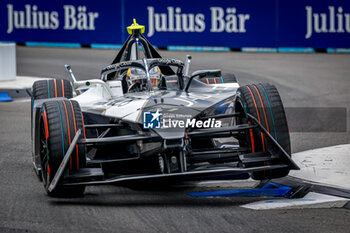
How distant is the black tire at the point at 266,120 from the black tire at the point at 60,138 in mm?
1609

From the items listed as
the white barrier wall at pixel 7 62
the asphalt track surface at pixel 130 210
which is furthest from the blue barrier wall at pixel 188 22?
the asphalt track surface at pixel 130 210

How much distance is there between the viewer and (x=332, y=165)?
7980 millimetres

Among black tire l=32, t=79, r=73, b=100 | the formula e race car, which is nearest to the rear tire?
black tire l=32, t=79, r=73, b=100

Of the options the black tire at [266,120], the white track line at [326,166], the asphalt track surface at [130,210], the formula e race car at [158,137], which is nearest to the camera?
the asphalt track surface at [130,210]

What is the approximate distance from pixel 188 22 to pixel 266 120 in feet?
55.7

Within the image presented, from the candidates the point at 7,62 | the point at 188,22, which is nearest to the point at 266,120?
the point at 7,62

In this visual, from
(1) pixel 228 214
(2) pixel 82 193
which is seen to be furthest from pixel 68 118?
(1) pixel 228 214

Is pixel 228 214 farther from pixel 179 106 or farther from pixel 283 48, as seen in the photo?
pixel 283 48

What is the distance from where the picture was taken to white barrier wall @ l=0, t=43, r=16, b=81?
16531mm

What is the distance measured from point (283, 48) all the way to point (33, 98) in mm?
14843

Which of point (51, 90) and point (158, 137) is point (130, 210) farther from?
point (51, 90)

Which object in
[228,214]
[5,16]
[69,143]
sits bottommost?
[228,214]

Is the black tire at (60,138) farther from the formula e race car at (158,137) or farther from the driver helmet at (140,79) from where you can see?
the driver helmet at (140,79)

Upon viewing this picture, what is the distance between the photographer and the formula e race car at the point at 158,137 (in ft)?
22.0
